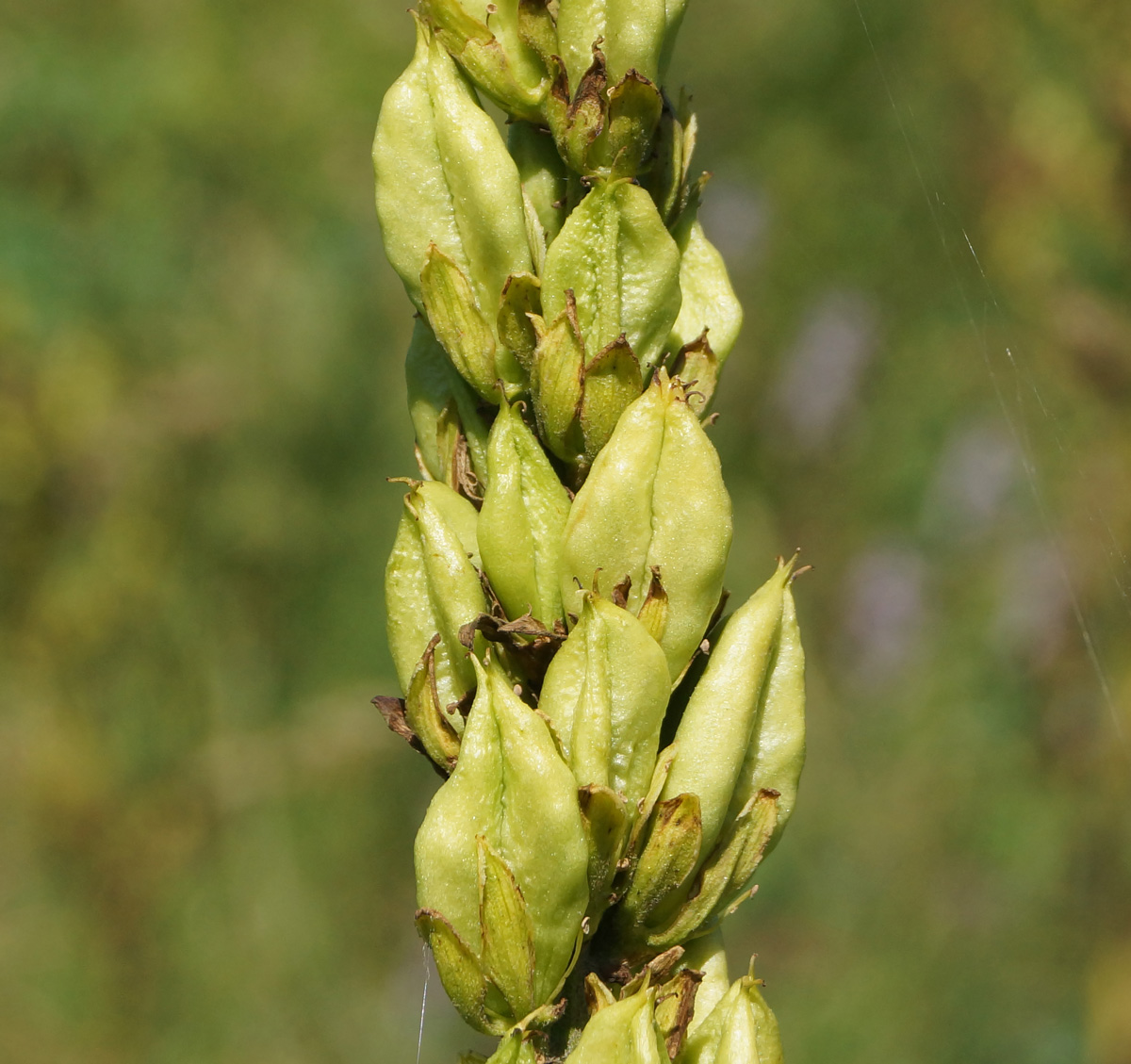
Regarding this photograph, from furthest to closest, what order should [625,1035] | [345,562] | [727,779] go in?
[345,562] → [727,779] → [625,1035]

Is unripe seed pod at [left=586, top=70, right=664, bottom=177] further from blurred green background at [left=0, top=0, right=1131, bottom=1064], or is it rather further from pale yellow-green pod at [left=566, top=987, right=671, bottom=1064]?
blurred green background at [left=0, top=0, right=1131, bottom=1064]

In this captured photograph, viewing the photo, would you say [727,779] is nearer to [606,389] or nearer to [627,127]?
[606,389]

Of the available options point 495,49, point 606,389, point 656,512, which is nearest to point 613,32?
point 495,49

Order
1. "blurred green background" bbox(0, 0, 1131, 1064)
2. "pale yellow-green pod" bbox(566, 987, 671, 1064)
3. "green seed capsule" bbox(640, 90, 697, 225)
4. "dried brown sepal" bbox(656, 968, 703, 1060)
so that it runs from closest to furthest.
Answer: "pale yellow-green pod" bbox(566, 987, 671, 1064)
"dried brown sepal" bbox(656, 968, 703, 1060)
"green seed capsule" bbox(640, 90, 697, 225)
"blurred green background" bbox(0, 0, 1131, 1064)

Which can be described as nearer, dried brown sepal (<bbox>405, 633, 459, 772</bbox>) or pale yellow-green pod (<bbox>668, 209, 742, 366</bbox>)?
dried brown sepal (<bbox>405, 633, 459, 772</bbox>)

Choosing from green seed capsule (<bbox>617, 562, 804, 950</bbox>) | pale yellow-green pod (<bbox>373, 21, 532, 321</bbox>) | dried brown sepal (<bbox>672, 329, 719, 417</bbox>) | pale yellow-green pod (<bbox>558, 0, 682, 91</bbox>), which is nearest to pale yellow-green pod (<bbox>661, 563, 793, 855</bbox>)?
green seed capsule (<bbox>617, 562, 804, 950</bbox>)

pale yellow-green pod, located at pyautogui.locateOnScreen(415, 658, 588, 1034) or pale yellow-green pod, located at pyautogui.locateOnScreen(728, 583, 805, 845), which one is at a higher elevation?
pale yellow-green pod, located at pyautogui.locateOnScreen(415, 658, 588, 1034)

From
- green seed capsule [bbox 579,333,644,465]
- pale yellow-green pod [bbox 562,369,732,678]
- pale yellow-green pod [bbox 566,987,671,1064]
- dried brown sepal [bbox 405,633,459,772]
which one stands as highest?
green seed capsule [bbox 579,333,644,465]
